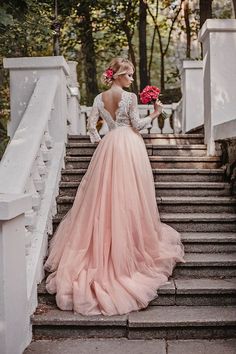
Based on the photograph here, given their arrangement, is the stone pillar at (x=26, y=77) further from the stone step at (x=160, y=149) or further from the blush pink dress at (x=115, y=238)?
the blush pink dress at (x=115, y=238)

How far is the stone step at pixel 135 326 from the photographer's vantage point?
132 inches

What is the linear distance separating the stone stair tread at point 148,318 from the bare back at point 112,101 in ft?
5.50

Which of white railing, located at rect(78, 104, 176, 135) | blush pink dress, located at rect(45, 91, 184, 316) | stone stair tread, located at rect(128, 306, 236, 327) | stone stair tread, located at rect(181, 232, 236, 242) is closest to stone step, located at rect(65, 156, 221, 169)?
stone stair tread, located at rect(181, 232, 236, 242)

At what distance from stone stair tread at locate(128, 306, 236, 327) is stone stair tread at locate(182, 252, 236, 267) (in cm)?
42

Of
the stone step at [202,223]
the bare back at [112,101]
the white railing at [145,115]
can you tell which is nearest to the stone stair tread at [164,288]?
the stone step at [202,223]

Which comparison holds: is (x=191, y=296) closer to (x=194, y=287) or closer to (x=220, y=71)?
(x=194, y=287)

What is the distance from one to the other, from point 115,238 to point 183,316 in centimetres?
76

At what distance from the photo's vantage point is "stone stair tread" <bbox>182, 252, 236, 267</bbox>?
3.95 metres

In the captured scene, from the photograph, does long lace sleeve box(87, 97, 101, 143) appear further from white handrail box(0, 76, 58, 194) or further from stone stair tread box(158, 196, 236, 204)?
stone stair tread box(158, 196, 236, 204)

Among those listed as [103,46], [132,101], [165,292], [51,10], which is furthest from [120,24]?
[165,292]

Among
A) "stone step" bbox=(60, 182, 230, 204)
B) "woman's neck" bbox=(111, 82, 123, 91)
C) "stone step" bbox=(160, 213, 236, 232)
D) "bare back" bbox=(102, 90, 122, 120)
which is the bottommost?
"stone step" bbox=(160, 213, 236, 232)

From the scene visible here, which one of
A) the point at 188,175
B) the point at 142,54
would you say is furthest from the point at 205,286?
the point at 142,54

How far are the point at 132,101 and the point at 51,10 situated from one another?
6.33 meters

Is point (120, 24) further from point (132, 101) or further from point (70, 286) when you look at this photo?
point (70, 286)
